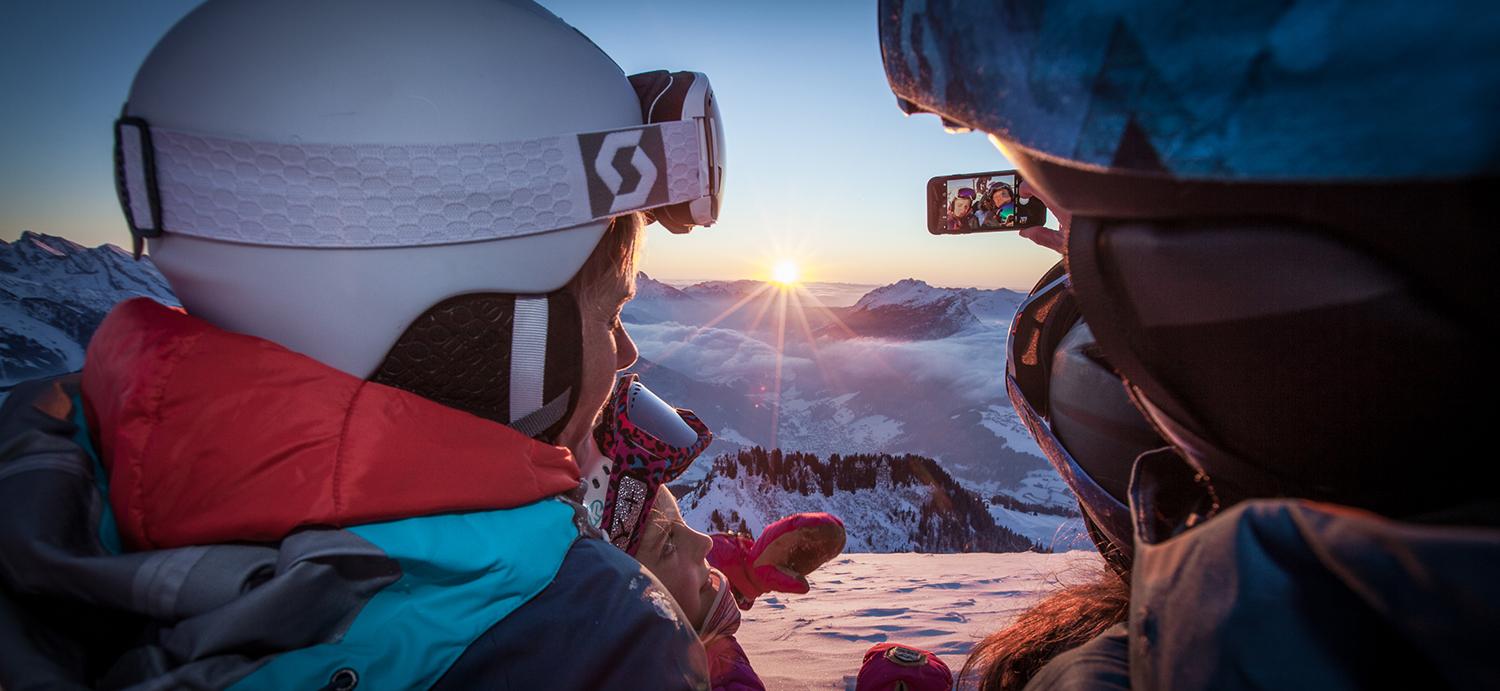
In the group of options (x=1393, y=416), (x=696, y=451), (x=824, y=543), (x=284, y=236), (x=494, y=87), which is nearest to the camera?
(x=1393, y=416)

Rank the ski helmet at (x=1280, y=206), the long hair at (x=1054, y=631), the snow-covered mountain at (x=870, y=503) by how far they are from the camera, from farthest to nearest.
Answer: the snow-covered mountain at (x=870, y=503), the long hair at (x=1054, y=631), the ski helmet at (x=1280, y=206)

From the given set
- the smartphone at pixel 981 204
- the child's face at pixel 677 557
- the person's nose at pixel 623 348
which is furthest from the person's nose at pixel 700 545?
the smartphone at pixel 981 204

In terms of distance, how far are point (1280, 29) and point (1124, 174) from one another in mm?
181

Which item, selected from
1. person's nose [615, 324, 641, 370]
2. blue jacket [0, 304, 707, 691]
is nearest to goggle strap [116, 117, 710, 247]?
blue jacket [0, 304, 707, 691]

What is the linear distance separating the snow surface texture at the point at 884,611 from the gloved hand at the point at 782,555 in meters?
0.51

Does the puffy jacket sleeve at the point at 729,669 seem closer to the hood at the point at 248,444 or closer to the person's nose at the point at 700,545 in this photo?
the person's nose at the point at 700,545

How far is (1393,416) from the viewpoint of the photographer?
2.07 ft

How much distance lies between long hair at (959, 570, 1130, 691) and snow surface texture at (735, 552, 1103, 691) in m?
0.28

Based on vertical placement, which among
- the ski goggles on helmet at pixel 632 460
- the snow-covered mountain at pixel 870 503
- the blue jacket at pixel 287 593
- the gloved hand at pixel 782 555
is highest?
the blue jacket at pixel 287 593

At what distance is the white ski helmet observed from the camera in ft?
4.03

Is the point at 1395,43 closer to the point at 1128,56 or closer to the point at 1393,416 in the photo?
the point at 1128,56

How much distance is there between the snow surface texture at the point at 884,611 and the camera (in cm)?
316

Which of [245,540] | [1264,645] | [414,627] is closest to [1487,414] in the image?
[1264,645]

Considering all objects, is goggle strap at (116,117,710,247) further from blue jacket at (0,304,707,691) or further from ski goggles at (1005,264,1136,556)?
ski goggles at (1005,264,1136,556)
